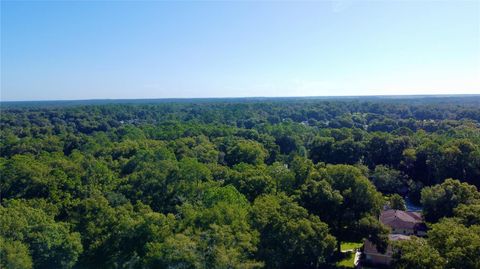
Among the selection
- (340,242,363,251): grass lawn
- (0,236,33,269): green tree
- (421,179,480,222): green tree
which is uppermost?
(0,236,33,269): green tree

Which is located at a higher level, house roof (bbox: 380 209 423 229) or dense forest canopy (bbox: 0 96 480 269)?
dense forest canopy (bbox: 0 96 480 269)

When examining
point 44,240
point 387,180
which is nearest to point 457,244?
point 44,240

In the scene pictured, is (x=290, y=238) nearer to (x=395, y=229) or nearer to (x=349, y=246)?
(x=349, y=246)

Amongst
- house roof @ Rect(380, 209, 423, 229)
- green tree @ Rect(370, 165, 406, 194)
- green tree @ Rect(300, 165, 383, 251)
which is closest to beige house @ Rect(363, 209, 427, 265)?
house roof @ Rect(380, 209, 423, 229)

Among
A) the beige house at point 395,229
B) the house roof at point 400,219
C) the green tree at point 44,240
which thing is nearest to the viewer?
the green tree at point 44,240

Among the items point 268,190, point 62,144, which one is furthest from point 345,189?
point 62,144

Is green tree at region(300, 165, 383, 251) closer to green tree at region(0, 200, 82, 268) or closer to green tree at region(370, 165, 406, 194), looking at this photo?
green tree at region(370, 165, 406, 194)

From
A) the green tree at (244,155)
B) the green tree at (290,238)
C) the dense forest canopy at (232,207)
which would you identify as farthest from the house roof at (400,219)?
the green tree at (244,155)

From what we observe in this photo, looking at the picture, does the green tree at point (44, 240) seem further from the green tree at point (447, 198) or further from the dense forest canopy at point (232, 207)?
the green tree at point (447, 198)

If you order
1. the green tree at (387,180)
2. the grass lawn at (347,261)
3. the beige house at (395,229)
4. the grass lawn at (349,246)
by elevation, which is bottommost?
the grass lawn at (349,246)

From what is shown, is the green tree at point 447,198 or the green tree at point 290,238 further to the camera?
the green tree at point 447,198
